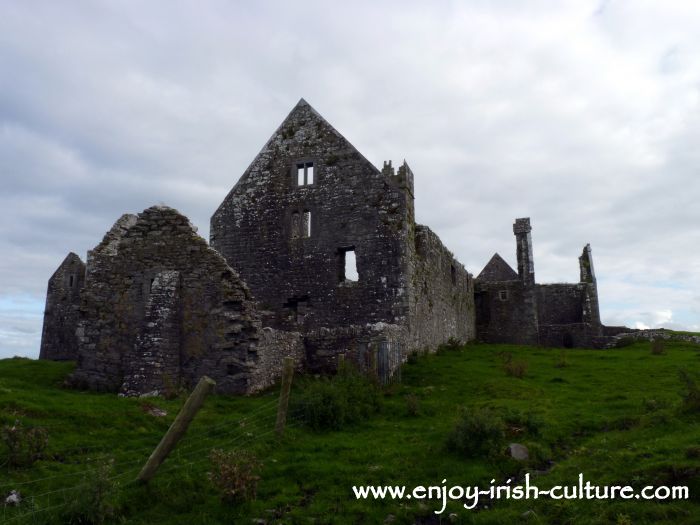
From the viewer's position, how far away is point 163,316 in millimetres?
15250

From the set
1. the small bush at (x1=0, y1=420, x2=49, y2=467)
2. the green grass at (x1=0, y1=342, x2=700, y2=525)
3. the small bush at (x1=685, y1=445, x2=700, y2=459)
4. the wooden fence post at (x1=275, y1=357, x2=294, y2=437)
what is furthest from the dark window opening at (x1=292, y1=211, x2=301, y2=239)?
the small bush at (x1=685, y1=445, x2=700, y2=459)

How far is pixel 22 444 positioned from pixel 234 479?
353 cm

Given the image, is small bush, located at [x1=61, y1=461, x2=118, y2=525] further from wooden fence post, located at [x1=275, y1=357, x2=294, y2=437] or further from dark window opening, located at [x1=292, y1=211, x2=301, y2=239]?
dark window opening, located at [x1=292, y1=211, x2=301, y2=239]

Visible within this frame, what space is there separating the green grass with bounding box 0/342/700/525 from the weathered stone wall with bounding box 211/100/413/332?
18.0 ft

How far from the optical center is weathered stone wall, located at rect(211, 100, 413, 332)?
65.5 ft

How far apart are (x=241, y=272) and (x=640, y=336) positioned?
2360cm

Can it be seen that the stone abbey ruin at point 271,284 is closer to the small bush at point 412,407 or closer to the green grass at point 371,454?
the green grass at point 371,454

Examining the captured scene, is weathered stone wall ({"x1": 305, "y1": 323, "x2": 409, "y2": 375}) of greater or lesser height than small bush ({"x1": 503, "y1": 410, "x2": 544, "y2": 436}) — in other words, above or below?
above

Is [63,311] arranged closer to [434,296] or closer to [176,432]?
[434,296]

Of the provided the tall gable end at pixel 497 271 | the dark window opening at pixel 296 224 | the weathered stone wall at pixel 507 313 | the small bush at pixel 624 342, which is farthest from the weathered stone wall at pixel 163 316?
the tall gable end at pixel 497 271

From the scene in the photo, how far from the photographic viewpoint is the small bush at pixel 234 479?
7.82 meters

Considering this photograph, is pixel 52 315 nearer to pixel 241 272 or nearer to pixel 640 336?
pixel 241 272

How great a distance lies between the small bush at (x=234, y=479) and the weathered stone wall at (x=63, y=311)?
22.7 metres

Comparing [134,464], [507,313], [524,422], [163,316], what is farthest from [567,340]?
[134,464]
